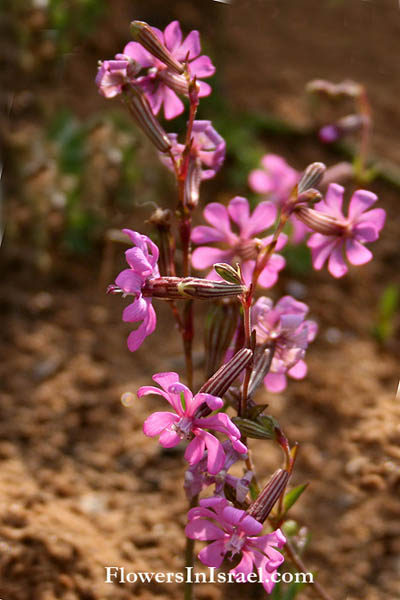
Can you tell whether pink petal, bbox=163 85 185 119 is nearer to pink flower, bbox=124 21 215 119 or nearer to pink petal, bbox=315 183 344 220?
pink flower, bbox=124 21 215 119

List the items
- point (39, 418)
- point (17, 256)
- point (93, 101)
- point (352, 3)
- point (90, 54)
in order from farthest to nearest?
1. point (352, 3)
2. point (90, 54)
3. point (93, 101)
4. point (17, 256)
5. point (39, 418)

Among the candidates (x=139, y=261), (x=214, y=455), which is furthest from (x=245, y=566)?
(x=139, y=261)

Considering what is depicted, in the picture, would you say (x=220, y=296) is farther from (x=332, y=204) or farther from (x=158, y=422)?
(x=332, y=204)

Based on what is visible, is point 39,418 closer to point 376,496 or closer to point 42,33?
point 376,496

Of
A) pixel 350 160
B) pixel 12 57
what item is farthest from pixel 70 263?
pixel 350 160

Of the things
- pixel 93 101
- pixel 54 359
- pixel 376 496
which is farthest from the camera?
pixel 93 101

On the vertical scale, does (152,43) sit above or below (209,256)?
above
